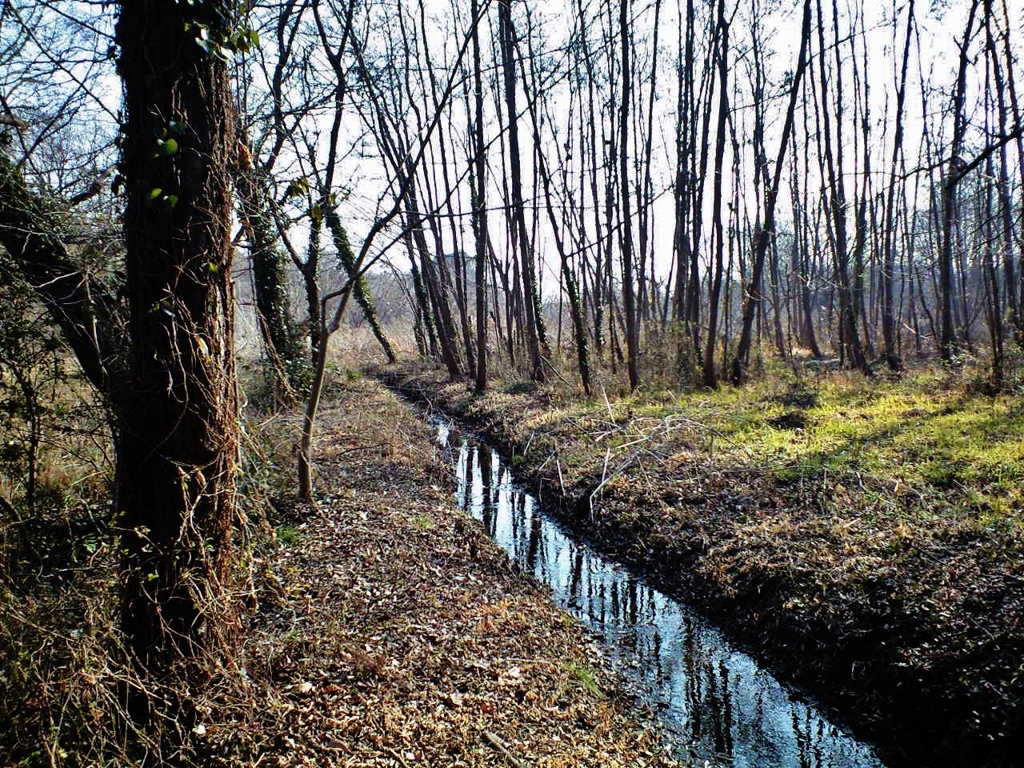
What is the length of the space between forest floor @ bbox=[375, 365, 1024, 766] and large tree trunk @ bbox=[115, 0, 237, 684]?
427 centimetres

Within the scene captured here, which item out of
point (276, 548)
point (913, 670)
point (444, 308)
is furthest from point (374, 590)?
point (444, 308)

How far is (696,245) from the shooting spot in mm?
14445

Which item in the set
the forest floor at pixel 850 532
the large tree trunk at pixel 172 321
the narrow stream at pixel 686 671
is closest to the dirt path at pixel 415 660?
the narrow stream at pixel 686 671

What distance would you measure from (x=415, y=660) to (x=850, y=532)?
4.02 metres

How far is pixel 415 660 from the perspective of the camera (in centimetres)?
432

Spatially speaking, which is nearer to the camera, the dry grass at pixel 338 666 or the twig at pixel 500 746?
the dry grass at pixel 338 666

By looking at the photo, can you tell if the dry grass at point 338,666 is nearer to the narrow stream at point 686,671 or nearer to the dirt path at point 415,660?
the dirt path at point 415,660

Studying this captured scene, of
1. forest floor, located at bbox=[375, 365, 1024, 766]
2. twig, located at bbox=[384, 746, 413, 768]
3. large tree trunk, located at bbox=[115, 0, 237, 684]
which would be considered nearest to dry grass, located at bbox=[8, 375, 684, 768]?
twig, located at bbox=[384, 746, 413, 768]

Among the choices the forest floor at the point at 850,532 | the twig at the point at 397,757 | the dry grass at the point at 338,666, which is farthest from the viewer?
the forest floor at the point at 850,532

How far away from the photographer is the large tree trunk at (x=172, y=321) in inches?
117

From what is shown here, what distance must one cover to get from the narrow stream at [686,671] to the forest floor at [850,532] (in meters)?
0.19

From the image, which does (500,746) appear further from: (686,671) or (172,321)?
(172,321)

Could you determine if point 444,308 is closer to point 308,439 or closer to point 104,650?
point 308,439

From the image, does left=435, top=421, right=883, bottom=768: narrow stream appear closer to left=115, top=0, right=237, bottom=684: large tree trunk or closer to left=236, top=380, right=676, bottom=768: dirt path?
left=236, top=380, right=676, bottom=768: dirt path
